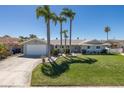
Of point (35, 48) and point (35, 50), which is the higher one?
point (35, 48)

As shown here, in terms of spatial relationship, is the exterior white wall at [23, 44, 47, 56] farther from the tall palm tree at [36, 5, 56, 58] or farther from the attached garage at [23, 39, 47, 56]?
the tall palm tree at [36, 5, 56, 58]

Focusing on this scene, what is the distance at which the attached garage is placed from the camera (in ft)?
110

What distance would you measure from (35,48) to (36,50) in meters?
0.36

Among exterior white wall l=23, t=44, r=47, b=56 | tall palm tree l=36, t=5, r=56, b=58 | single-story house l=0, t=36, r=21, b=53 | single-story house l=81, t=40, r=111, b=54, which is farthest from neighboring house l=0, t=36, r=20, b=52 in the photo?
single-story house l=81, t=40, r=111, b=54

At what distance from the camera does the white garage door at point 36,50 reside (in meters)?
33.4

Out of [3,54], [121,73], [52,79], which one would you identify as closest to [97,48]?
[3,54]

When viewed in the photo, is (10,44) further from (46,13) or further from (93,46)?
(93,46)

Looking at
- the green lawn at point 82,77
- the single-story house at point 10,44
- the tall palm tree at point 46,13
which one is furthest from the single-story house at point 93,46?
the green lawn at point 82,77

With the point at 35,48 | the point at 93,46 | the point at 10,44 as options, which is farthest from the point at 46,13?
the point at 93,46

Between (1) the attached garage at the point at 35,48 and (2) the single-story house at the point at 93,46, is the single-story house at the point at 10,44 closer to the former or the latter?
(1) the attached garage at the point at 35,48

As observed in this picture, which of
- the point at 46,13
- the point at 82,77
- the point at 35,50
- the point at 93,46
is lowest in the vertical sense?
the point at 82,77

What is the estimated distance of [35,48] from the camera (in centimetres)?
3369

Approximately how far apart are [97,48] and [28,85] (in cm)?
3113
